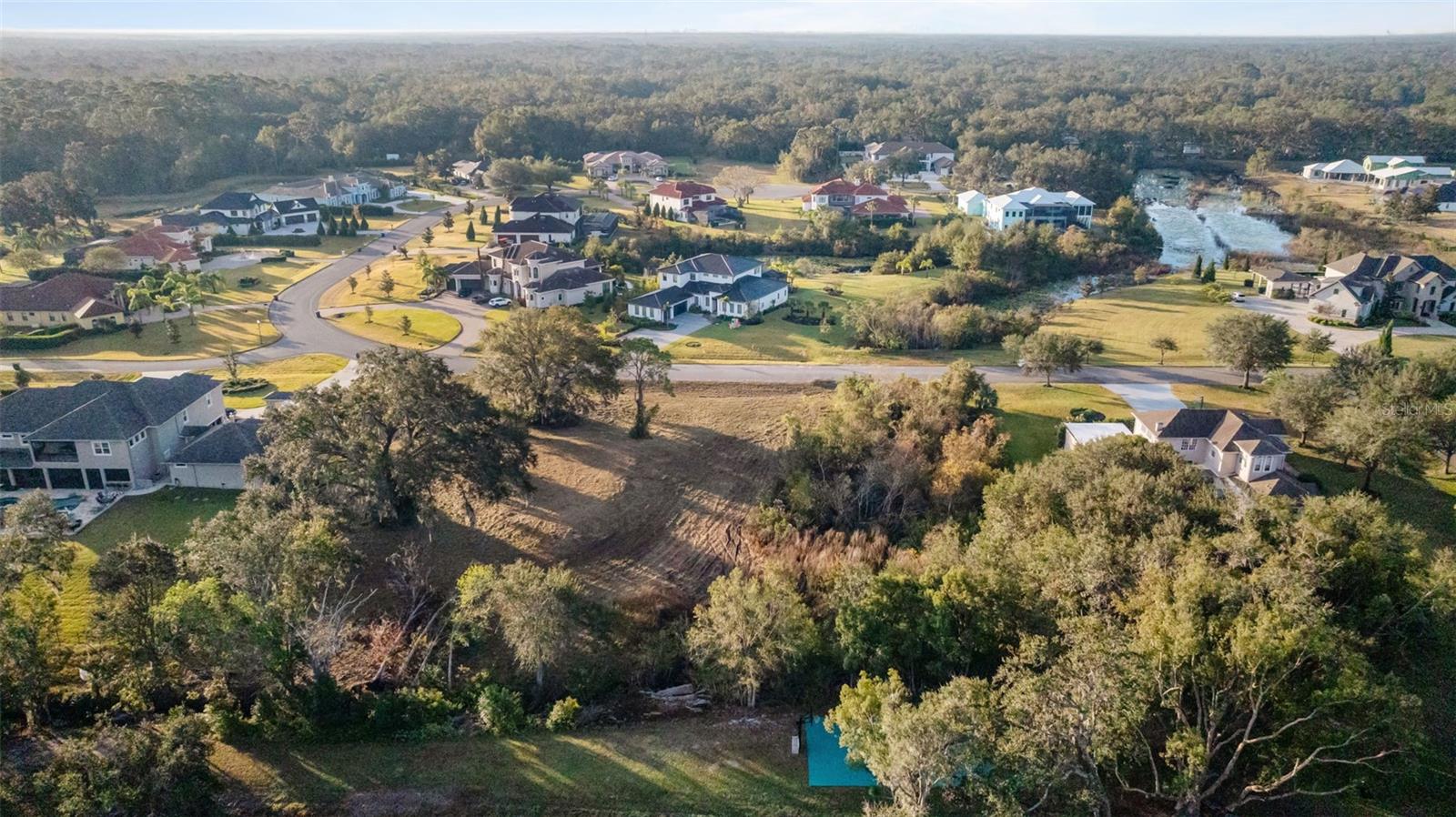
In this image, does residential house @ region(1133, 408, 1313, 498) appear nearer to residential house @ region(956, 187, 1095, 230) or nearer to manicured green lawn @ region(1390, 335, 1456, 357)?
manicured green lawn @ region(1390, 335, 1456, 357)

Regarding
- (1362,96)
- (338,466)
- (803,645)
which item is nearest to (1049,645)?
(803,645)

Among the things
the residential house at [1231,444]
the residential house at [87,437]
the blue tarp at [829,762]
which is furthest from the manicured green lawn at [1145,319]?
the residential house at [87,437]

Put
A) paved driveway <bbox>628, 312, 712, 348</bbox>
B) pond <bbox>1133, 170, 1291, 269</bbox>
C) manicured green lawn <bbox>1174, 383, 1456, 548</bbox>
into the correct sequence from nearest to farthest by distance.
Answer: manicured green lawn <bbox>1174, 383, 1456, 548</bbox> → paved driveway <bbox>628, 312, 712, 348</bbox> → pond <bbox>1133, 170, 1291, 269</bbox>

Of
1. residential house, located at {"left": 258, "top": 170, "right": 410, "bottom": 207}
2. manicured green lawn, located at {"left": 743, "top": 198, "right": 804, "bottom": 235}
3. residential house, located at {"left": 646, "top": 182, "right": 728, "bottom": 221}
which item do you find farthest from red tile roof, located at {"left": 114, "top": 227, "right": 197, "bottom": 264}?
manicured green lawn, located at {"left": 743, "top": 198, "right": 804, "bottom": 235}

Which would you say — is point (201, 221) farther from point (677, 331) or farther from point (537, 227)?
point (677, 331)

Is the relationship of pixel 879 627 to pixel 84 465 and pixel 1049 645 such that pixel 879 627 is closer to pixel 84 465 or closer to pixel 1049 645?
pixel 1049 645

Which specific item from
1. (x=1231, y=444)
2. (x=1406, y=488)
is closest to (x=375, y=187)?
(x=1231, y=444)
